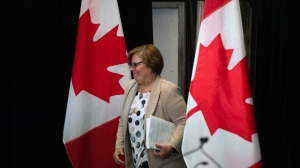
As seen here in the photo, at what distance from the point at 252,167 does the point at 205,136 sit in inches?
10.6

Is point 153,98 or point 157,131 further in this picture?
point 153,98

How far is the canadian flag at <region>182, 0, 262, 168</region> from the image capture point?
2.74m

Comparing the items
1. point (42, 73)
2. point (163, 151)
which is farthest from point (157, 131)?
point (42, 73)

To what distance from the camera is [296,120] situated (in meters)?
3.22

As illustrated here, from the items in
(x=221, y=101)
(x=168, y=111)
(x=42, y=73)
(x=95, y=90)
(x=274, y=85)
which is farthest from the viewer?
(x=42, y=73)

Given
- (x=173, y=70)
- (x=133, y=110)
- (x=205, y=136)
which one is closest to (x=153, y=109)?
(x=133, y=110)

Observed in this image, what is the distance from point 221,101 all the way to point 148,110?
0.41 metres

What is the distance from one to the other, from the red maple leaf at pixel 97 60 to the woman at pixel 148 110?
430mm

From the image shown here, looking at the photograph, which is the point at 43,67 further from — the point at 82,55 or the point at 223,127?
the point at 223,127

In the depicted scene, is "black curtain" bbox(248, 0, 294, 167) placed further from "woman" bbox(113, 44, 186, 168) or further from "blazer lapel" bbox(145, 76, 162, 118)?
"blazer lapel" bbox(145, 76, 162, 118)

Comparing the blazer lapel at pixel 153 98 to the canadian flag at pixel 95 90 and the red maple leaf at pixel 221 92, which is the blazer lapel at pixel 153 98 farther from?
the canadian flag at pixel 95 90

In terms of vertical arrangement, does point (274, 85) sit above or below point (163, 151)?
above

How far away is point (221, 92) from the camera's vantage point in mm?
2807

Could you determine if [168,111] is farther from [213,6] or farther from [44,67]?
[44,67]
